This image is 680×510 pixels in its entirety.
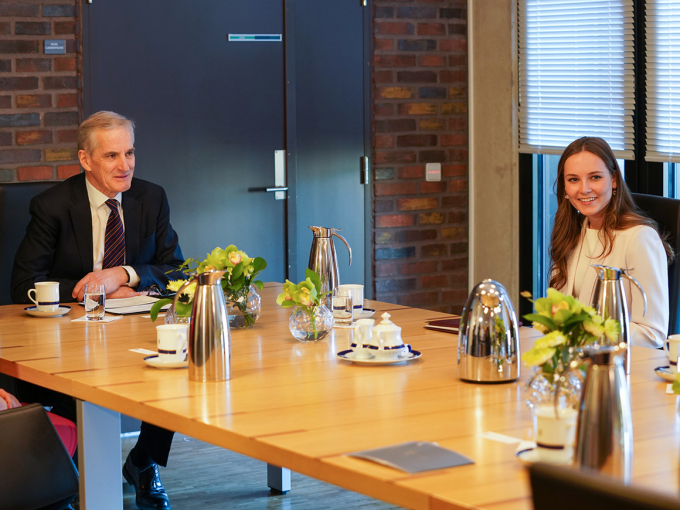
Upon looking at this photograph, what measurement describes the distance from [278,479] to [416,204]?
2091 mm

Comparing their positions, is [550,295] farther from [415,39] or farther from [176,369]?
[415,39]

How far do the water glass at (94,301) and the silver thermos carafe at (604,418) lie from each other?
168 cm

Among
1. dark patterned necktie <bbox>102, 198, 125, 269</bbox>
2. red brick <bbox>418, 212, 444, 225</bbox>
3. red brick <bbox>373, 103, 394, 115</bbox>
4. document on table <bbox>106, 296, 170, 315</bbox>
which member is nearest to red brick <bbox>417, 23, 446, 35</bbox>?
red brick <bbox>373, 103, 394, 115</bbox>

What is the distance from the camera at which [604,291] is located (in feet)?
5.92

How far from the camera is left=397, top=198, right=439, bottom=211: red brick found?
480 centimetres

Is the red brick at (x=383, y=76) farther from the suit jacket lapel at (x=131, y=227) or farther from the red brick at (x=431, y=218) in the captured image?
the suit jacket lapel at (x=131, y=227)

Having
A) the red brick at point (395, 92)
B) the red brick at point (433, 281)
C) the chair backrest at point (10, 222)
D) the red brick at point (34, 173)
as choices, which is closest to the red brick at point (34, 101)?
the red brick at point (34, 173)

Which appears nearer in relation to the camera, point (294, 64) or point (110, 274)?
point (110, 274)

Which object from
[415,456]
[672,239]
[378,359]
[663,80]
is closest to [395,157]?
[663,80]

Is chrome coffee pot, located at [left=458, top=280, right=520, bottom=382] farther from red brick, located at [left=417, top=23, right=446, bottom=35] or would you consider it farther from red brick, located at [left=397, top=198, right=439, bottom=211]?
red brick, located at [left=417, top=23, right=446, bottom=35]

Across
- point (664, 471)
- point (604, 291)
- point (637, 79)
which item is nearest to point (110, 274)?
point (604, 291)

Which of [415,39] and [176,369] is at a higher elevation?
[415,39]

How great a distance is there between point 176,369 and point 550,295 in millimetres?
879

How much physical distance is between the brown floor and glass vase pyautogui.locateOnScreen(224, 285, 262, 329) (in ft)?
2.81
